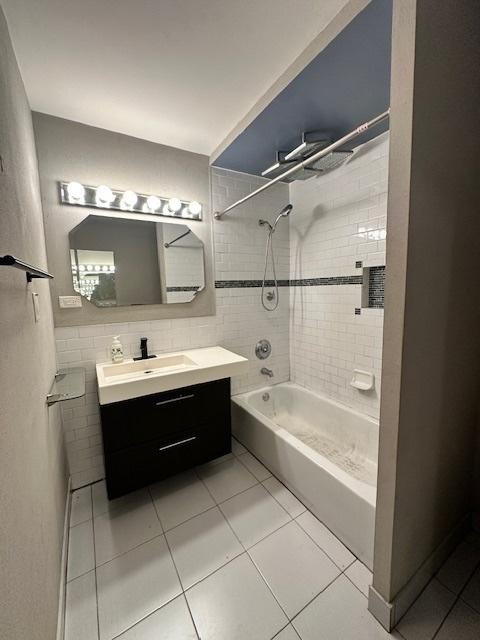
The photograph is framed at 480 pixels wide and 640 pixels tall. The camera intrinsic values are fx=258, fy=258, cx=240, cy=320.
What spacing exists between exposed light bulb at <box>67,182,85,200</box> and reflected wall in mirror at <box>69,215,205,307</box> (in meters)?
0.13

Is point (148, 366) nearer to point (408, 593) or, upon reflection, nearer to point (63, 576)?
point (63, 576)

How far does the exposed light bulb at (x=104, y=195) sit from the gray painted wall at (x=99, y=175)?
0.22 feet

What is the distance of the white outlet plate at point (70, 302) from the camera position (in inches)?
65.2

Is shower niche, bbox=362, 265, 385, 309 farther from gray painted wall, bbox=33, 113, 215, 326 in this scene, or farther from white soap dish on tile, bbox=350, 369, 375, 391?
gray painted wall, bbox=33, 113, 215, 326

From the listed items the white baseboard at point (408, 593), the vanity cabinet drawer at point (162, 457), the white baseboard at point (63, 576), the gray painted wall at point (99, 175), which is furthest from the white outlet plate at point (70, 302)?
the white baseboard at point (408, 593)

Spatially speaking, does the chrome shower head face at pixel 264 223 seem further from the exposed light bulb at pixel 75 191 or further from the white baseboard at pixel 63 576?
the white baseboard at pixel 63 576

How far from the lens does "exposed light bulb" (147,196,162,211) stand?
6.08 ft

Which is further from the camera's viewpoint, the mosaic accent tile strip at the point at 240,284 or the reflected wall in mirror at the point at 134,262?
the mosaic accent tile strip at the point at 240,284

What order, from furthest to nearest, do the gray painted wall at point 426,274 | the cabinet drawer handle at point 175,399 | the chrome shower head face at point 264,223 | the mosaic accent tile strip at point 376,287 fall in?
1. the chrome shower head face at point 264,223
2. the mosaic accent tile strip at point 376,287
3. the cabinet drawer handle at point 175,399
4. the gray painted wall at point 426,274

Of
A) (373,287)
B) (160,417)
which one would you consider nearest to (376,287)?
(373,287)

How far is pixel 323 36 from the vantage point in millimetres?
1116

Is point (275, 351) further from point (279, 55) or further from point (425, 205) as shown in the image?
point (279, 55)

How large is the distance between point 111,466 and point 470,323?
6.43ft

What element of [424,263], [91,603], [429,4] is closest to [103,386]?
[91,603]
